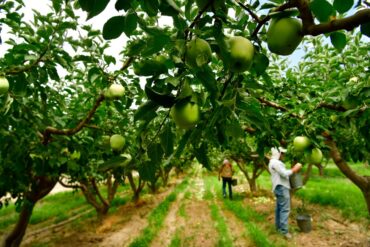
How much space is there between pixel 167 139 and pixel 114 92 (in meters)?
1.39

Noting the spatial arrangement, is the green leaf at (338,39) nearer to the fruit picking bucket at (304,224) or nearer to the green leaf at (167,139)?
the green leaf at (167,139)

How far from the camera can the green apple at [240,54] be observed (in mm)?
1053

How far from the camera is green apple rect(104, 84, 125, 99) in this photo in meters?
2.44

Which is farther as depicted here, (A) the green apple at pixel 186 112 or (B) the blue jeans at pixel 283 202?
(B) the blue jeans at pixel 283 202

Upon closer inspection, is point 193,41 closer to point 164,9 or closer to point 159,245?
point 164,9

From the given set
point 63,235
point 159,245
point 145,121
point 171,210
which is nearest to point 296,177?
point 159,245

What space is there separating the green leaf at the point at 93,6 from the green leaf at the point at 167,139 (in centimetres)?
51

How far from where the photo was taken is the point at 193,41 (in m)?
1.02

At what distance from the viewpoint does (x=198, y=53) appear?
994 millimetres

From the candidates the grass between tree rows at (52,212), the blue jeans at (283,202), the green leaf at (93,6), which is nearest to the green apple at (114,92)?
the green leaf at (93,6)

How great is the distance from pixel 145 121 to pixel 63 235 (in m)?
8.22

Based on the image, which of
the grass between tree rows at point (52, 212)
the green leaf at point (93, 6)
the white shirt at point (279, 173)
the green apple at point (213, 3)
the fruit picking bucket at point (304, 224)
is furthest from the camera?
the grass between tree rows at point (52, 212)

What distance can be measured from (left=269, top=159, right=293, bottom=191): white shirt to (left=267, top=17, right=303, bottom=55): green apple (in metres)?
5.42

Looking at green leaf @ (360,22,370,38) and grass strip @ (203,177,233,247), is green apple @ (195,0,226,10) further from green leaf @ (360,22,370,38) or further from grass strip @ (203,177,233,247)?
grass strip @ (203,177,233,247)
